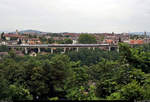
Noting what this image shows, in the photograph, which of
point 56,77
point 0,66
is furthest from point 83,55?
point 56,77

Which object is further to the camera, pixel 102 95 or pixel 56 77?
pixel 56 77

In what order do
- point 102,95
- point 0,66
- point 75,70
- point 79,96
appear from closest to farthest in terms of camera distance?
1. point 79,96
2. point 102,95
3. point 75,70
4. point 0,66

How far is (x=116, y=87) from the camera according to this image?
656cm

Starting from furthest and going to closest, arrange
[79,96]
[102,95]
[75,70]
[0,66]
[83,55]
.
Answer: [83,55] → [0,66] → [75,70] → [102,95] → [79,96]

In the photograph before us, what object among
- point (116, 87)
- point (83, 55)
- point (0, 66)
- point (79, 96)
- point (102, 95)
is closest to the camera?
point (79, 96)

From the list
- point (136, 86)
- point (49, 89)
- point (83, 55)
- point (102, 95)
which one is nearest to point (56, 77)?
point (49, 89)

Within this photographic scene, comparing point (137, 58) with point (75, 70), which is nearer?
point (137, 58)

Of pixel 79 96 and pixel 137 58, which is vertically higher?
pixel 137 58

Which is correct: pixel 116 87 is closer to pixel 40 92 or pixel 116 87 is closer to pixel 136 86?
pixel 136 86

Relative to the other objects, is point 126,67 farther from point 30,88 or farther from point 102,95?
point 30,88

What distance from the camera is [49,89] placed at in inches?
322

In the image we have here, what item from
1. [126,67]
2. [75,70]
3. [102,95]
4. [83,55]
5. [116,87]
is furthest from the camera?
[83,55]

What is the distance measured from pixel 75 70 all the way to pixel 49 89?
1.16 meters

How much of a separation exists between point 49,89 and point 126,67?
284cm
